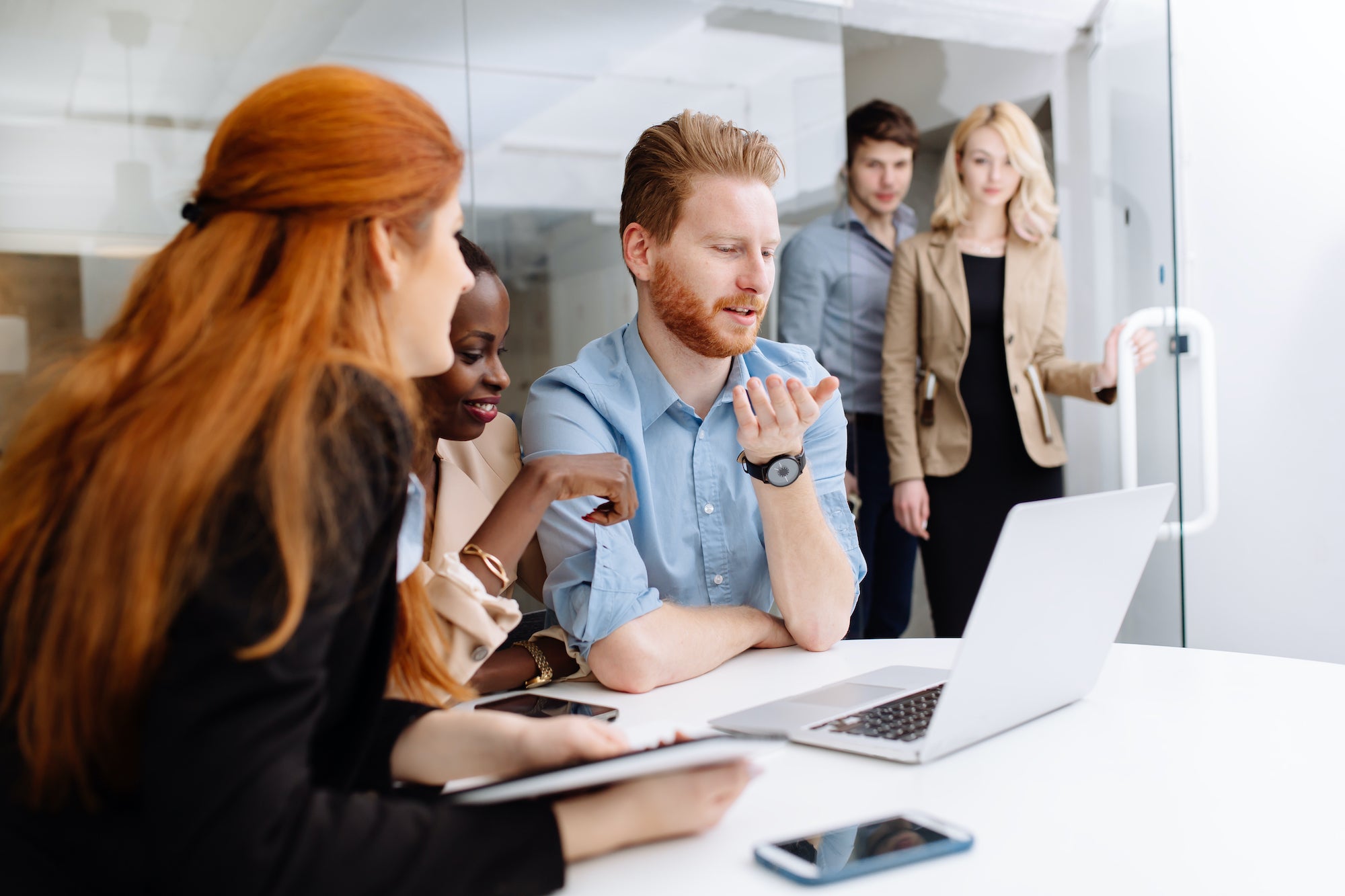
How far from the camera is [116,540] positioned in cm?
65

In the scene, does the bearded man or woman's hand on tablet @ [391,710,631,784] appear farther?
the bearded man

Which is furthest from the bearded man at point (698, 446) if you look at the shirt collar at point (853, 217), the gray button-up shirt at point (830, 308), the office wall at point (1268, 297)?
the office wall at point (1268, 297)

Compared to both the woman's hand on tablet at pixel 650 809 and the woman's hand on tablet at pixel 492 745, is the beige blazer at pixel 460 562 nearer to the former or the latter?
the woman's hand on tablet at pixel 492 745

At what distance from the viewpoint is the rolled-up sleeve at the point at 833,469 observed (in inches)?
67.1

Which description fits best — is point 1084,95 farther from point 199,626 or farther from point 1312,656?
point 199,626

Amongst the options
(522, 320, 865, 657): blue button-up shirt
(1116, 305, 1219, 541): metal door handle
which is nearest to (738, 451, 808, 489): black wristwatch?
(522, 320, 865, 657): blue button-up shirt

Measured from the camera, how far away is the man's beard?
175 centimetres

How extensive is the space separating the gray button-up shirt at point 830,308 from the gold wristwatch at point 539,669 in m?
1.52

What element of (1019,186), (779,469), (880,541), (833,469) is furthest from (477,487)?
(1019,186)

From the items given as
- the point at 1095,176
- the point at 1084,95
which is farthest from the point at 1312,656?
the point at 1084,95

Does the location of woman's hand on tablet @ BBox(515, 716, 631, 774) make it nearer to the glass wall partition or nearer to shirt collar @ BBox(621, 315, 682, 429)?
shirt collar @ BBox(621, 315, 682, 429)

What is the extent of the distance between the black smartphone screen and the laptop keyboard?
0.69 feet

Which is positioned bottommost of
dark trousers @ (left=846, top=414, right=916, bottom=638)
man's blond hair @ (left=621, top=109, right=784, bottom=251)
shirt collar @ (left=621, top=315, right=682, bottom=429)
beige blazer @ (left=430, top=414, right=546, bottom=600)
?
dark trousers @ (left=846, top=414, right=916, bottom=638)

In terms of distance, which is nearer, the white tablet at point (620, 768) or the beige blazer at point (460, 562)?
the white tablet at point (620, 768)
